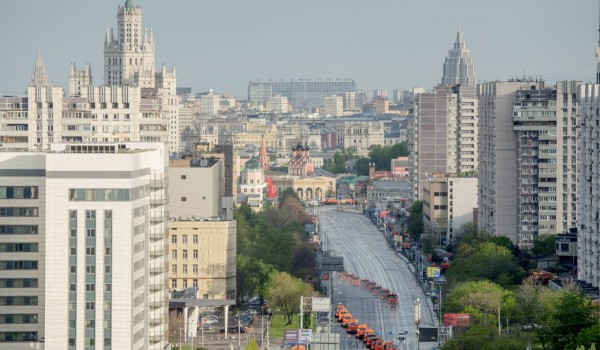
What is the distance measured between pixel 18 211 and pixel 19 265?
1304 mm

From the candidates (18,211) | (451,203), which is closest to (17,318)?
(18,211)

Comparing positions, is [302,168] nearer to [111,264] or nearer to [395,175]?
[395,175]

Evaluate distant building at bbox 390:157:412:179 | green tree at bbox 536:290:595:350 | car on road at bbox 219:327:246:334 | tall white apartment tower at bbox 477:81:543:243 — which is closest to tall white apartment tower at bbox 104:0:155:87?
distant building at bbox 390:157:412:179

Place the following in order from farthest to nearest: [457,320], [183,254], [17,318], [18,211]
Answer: [183,254], [457,320], [18,211], [17,318]

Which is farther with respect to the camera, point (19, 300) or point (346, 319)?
point (346, 319)

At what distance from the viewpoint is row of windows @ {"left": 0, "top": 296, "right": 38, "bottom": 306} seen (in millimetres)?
48406

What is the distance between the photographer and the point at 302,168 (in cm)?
18150

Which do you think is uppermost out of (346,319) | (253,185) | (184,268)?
(253,185)

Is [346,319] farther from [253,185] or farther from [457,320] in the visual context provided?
[253,185]

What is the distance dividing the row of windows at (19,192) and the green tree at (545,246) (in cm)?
4119

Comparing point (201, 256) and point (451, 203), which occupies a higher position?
point (451, 203)

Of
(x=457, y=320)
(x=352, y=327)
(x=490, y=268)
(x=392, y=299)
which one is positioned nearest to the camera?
(x=457, y=320)

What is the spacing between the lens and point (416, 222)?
4587 inches

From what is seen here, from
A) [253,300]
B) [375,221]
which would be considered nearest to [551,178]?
[253,300]
